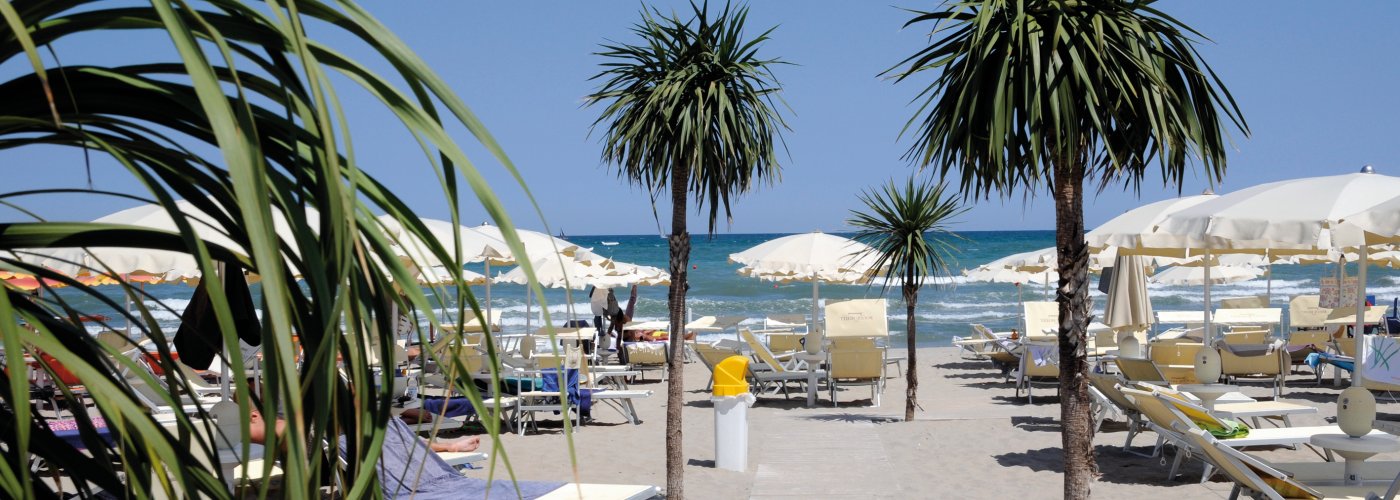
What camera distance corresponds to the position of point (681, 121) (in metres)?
7.30

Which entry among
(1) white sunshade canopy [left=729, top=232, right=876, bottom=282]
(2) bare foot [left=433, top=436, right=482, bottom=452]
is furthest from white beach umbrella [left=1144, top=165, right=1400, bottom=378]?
(1) white sunshade canopy [left=729, top=232, right=876, bottom=282]

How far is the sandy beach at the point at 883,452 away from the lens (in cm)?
771

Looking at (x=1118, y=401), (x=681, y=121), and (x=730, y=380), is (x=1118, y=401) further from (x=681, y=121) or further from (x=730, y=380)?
(x=681, y=121)

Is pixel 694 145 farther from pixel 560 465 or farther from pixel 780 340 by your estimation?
pixel 780 340

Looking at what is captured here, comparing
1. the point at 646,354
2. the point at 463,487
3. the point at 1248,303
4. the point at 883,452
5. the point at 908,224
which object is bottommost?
the point at 883,452

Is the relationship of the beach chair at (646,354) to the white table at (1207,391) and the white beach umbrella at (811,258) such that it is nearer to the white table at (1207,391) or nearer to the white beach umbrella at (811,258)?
the white beach umbrella at (811,258)

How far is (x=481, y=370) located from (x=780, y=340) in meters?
6.19

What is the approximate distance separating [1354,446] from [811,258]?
357 inches

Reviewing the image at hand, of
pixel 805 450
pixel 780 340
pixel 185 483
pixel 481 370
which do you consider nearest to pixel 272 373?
pixel 185 483

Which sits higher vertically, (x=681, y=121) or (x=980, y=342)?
(x=681, y=121)

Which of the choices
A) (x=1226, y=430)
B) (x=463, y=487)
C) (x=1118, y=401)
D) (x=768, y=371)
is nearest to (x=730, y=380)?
(x=463, y=487)

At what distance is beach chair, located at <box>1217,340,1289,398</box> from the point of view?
12.6 meters

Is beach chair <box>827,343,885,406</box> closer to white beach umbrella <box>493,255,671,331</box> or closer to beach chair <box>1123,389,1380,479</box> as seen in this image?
white beach umbrella <box>493,255,671,331</box>

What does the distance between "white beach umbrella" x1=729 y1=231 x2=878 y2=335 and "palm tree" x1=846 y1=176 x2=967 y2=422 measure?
2.17 meters
